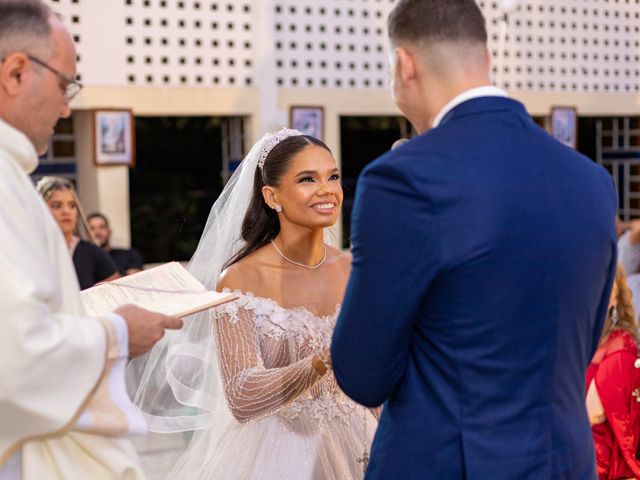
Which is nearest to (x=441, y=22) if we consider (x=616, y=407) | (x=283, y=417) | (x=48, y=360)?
(x=48, y=360)

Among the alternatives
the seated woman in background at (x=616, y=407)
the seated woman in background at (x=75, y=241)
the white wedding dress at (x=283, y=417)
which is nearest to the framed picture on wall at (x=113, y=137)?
the seated woman in background at (x=75, y=241)

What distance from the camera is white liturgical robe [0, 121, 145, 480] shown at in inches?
66.7

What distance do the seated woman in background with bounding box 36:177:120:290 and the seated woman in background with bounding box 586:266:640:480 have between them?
290cm

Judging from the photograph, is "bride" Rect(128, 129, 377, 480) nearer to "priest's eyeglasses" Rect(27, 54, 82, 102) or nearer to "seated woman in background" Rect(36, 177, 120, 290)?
"priest's eyeglasses" Rect(27, 54, 82, 102)

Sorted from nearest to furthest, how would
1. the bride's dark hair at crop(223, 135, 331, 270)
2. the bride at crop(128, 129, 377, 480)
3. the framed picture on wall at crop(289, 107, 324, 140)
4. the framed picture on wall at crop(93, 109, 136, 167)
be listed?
the bride at crop(128, 129, 377, 480), the bride's dark hair at crop(223, 135, 331, 270), the framed picture on wall at crop(93, 109, 136, 167), the framed picture on wall at crop(289, 107, 324, 140)

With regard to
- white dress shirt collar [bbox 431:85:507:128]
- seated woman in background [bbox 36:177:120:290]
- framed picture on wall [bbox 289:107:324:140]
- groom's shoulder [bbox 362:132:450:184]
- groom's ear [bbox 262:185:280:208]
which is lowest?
seated woman in background [bbox 36:177:120:290]

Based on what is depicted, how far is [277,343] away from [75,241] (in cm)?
306

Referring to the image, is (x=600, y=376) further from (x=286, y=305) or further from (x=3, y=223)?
(x=3, y=223)

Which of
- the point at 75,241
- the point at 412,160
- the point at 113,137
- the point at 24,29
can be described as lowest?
the point at 75,241

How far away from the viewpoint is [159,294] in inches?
87.2

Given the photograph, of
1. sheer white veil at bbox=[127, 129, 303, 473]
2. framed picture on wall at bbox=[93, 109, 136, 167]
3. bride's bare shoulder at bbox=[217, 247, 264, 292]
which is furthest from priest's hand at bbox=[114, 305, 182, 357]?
framed picture on wall at bbox=[93, 109, 136, 167]

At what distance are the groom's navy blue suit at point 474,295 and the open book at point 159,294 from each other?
370 mm

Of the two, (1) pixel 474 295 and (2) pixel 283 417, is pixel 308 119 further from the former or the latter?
(1) pixel 474 295

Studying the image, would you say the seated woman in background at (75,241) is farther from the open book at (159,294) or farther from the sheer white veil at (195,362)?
the open book at (159,294)
